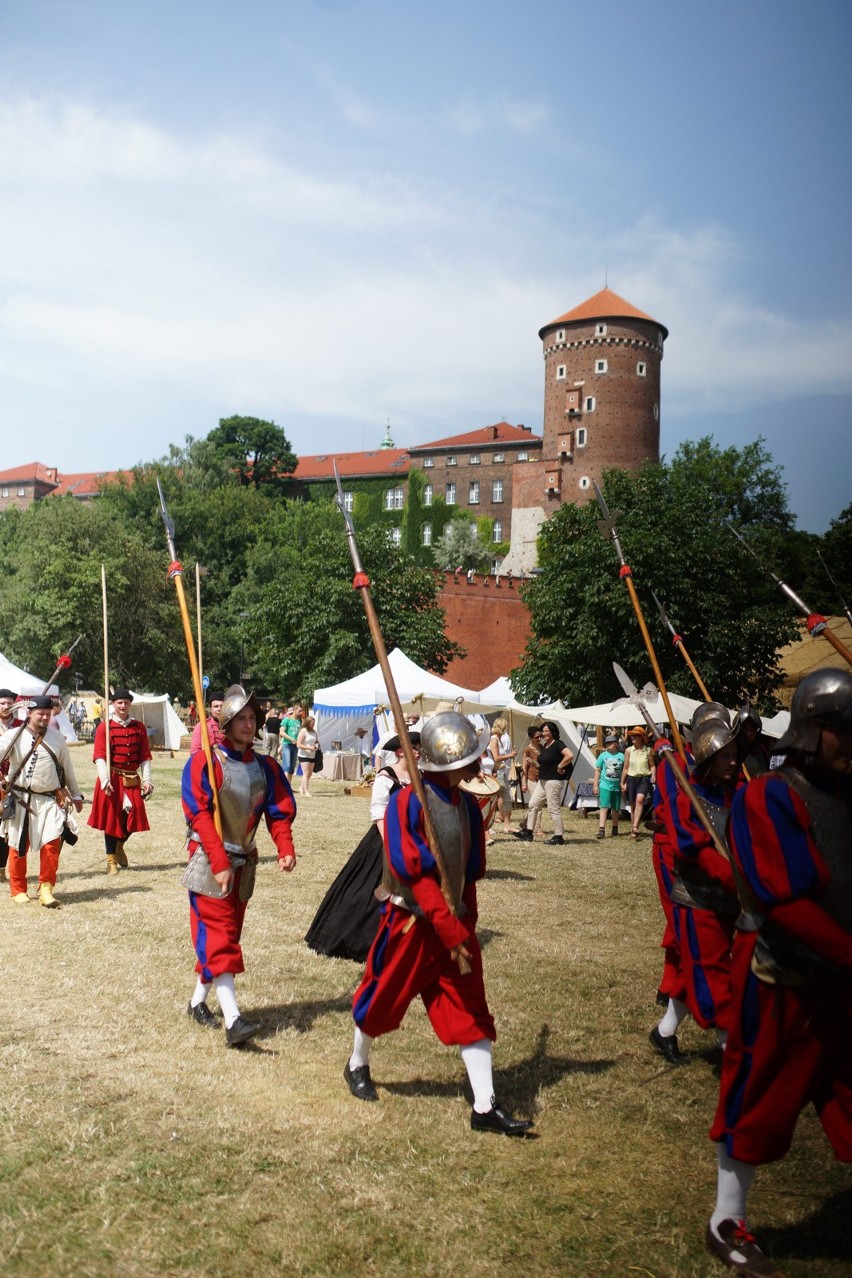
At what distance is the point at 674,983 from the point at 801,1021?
255 centimetres

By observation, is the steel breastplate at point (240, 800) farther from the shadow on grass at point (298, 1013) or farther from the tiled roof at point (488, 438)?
the tiled roof at point (488, 438)

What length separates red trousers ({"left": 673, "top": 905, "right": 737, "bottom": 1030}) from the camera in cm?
548

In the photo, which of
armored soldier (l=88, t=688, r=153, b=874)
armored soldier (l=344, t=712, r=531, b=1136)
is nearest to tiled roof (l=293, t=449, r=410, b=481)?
armored soldier (l=88, t=688, r=153, b=874)

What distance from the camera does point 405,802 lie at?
498 cm

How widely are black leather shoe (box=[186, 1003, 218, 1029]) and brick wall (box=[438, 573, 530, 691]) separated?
59.9 metres

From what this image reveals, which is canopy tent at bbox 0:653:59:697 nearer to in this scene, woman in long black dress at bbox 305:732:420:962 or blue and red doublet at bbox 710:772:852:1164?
woman in long black dress at bbox 305:732:420:962

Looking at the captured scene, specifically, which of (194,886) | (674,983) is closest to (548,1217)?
(674,983)

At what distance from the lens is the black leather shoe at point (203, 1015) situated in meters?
6.44

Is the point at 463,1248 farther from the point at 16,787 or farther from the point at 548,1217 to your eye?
the point at 16,787

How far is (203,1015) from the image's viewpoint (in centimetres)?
648

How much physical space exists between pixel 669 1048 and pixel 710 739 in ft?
5.57

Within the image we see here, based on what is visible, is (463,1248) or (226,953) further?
(226,953)

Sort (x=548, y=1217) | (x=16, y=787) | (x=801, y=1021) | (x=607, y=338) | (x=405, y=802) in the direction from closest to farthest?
(x=801, y=1021)
(x=548, y=1217)
(x=405, y=802)
(x=16, y=787)
(x=607, y=338)

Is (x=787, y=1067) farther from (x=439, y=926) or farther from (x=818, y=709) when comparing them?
(x=439, y=926)
